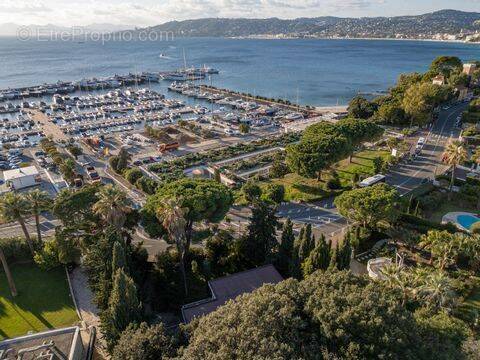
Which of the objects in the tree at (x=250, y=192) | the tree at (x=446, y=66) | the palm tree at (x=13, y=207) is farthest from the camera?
the tree at (x=446, y=66)

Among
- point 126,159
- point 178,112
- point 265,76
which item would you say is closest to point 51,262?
point 126,159

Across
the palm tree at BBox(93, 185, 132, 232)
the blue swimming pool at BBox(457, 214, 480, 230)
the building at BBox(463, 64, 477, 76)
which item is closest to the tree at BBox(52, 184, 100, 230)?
the palm tree at BBox(93, 185, 132, 232)

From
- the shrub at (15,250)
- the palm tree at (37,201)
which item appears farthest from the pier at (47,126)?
the palm tree at (37,201)

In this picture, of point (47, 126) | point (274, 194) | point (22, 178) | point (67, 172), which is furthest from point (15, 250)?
point (47, 126)

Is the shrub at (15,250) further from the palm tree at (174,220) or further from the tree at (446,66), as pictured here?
the tree at (446,66)

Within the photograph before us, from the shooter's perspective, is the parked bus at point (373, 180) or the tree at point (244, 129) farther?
the tree at point (244, 129)

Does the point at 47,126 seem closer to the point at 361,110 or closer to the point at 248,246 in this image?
the point at 248,246

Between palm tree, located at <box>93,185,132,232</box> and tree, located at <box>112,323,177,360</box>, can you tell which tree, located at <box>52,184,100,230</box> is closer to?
palm tree, located at <box>93,185,132,232</box>
